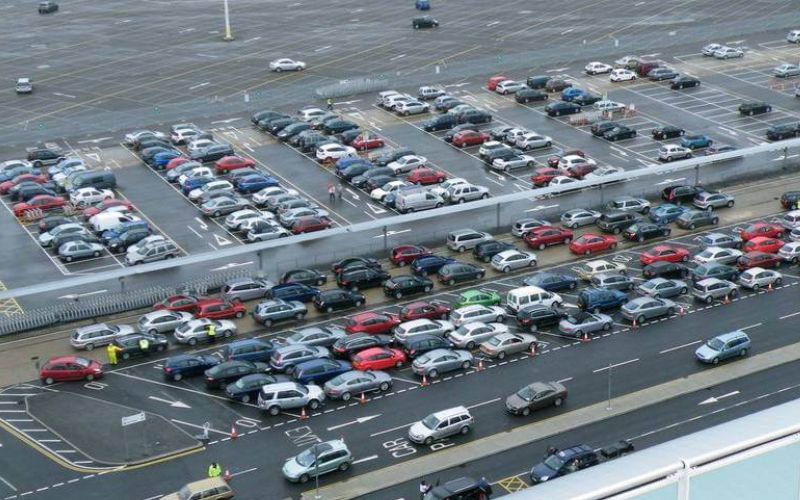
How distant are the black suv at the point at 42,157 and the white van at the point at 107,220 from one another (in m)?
15.2

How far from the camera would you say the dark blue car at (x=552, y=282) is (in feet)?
225

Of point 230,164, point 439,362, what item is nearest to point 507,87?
point 230,164

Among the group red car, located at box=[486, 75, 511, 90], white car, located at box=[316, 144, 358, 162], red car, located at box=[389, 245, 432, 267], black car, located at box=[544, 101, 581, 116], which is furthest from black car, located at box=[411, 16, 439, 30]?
red car, located at box=[389, 245, 432, 267]

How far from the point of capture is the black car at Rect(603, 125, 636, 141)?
3770 inches

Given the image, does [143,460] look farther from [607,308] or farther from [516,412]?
[607,308]

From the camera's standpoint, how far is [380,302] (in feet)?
224

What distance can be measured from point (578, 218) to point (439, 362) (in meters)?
22.8

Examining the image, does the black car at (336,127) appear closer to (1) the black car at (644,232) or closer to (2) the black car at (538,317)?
(1) the black car at (644,232)

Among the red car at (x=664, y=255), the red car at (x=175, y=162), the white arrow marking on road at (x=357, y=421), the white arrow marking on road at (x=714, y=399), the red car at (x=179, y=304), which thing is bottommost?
the white arrow marking on road at (x=714, y=399)

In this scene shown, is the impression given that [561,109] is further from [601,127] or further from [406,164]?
[406,164]

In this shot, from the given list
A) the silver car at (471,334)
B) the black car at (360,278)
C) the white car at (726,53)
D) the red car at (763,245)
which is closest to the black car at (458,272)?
the black car at (360,278)

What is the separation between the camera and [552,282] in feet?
225

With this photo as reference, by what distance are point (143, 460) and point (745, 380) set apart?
92.1ft

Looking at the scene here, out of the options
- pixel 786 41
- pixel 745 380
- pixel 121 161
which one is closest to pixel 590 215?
pixel 745 380
